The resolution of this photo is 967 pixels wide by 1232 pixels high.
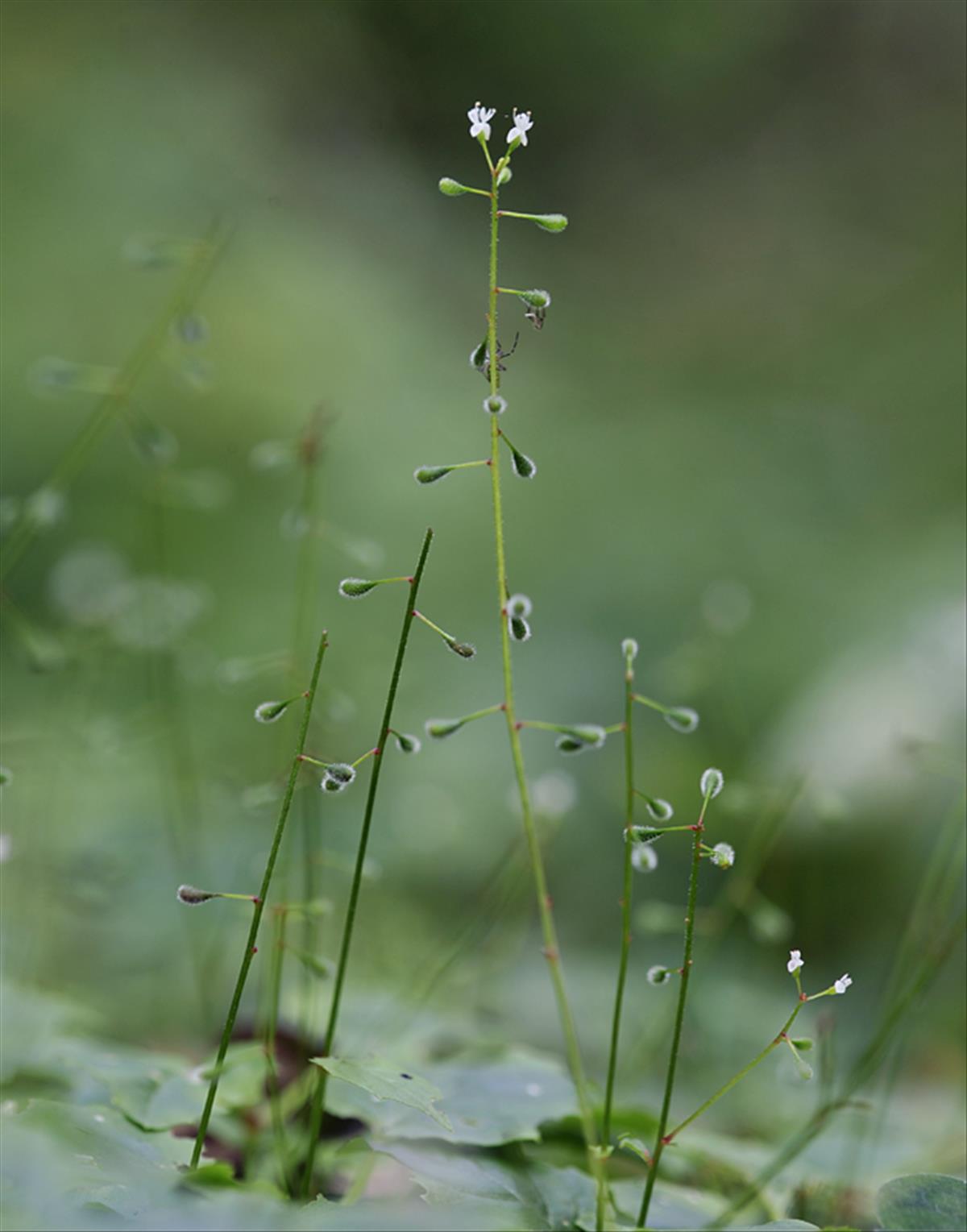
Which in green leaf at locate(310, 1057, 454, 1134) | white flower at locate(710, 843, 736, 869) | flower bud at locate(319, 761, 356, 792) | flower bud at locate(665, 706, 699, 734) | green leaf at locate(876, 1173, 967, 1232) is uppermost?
flower bud at locate(665, 706, 699, 734)

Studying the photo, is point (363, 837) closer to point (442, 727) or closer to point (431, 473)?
point (442, 727)

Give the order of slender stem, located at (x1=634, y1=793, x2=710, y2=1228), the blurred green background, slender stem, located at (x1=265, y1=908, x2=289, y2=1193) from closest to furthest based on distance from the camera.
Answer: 1. slender stem, located at (x1=634, y1=793, x2=710, y2=1228)
2. slender stem, located at (x1=265, y1=908, x2=289, y2=1193)
3. the blurred green background

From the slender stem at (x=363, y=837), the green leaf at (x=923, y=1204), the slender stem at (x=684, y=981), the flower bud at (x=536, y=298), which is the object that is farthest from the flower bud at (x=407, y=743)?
the green leaf at (x=923, y=1204)

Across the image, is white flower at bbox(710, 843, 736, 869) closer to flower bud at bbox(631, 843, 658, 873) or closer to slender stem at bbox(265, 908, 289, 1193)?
flower bud at bbox(631, 843, 658, 873)

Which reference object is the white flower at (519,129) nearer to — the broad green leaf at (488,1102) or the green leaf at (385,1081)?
the green leaf at (385,1081)

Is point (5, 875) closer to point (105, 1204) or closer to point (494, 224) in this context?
point (105, 1204)

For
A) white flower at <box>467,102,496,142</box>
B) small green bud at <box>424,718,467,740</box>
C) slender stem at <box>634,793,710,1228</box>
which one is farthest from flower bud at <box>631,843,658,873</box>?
white flower at <box>467,102,496,142</box>

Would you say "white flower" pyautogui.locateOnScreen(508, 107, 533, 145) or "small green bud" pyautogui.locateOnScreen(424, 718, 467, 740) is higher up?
"white flower" pyautogui.locateOnScreen(508, 107, 533, 145)
